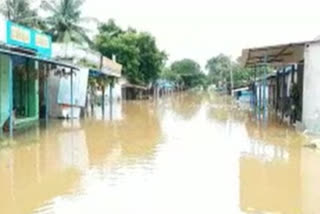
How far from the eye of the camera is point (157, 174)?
1180cm

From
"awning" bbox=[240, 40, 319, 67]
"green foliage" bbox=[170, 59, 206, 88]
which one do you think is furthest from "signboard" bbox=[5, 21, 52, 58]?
"green foliage" bbox=[170, 59, 206, 88]

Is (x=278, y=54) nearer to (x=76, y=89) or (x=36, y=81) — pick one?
(x=76, y=89)

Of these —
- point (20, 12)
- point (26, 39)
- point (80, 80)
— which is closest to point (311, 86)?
point (26, 39)

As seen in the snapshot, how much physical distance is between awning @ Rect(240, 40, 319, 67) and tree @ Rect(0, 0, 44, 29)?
23.4 meters

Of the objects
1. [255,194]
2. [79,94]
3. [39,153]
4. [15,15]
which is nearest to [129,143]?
[39,153]

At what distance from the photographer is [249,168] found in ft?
42.7

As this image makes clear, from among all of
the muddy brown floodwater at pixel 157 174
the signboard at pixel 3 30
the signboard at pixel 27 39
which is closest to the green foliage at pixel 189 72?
the signboard at pixel 27 39

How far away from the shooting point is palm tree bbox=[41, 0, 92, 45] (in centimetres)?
5078

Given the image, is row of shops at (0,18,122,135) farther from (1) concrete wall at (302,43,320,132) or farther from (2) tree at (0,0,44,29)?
(2) tree at (0,0,44,29)

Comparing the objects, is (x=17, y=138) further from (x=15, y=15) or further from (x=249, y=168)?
(x=15, y=15)

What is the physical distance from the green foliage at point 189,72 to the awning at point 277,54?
349 feet

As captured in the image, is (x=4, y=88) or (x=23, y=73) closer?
(x=4, y=88)

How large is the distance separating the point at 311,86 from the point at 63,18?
33842mm

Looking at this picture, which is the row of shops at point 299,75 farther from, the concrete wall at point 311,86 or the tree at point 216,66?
the tree at point 216,66
